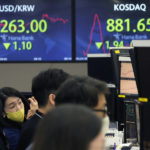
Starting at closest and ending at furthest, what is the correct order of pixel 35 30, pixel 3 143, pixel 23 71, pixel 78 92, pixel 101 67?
pixel 78 92
pixel 3 143
pixel 101 67
pixel 35 30
pixel 23 71

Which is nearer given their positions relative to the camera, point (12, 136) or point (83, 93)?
point (83, 93)

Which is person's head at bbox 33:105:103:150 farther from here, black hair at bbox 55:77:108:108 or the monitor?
the monitor

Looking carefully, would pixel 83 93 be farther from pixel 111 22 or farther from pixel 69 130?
pixel 111 22

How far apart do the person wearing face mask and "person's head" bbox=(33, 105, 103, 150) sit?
215cm

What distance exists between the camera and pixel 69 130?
2.47 ft

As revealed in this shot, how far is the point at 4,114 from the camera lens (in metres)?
3.05

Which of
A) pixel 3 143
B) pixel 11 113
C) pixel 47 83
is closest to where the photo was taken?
pixel 47 83

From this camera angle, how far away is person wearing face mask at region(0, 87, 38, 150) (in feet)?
9.67

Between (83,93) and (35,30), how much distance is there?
171 inches

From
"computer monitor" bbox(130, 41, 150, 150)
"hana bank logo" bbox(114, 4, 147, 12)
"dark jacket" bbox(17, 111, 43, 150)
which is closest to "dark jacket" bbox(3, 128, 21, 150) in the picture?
"dark jacket" bbox(17, 111, 43, 150)

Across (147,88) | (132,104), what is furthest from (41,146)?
(132,104)

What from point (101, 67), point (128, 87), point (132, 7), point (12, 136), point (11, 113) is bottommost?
point (12, 136)

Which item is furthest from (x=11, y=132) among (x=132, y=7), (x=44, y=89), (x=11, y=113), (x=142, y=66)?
(x=132, y=7)

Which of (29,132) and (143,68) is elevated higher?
(143,68)
